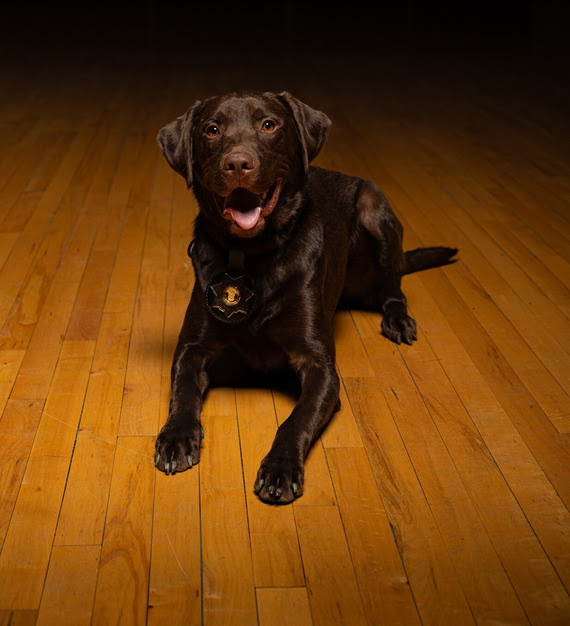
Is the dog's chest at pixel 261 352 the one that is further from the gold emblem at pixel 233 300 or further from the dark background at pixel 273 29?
the dark background at pixel 273 29

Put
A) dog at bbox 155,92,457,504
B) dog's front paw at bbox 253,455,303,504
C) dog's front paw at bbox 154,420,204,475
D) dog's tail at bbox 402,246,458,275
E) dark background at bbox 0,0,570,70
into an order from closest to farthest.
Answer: dog's front paw at bbox 253,455,303,504
dog's front paw at bbox 154,420,204,475
dog at bbox 155,92,457,504
dog's tail at bbox 402,246,458,275
dark background at bbox 0,0,570,70

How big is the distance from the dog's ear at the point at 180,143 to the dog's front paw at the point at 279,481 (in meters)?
0.92

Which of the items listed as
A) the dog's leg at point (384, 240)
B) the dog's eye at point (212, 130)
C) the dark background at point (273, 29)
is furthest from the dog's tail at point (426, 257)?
the dark background at point (273, 29)

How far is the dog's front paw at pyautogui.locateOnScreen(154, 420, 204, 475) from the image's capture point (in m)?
2.74

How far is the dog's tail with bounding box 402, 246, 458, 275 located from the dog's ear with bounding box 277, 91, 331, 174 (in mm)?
1133

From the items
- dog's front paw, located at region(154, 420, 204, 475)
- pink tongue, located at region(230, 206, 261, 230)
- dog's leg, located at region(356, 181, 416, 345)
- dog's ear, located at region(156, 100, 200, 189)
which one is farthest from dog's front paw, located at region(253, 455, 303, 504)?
dog's leg, located at region(356, 181, 416, 345)

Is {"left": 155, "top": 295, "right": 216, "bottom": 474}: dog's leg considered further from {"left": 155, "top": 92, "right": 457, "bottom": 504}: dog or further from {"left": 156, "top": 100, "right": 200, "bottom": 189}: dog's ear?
{"left": 156, "top": 100, "right": 200, "bottom": 189}: dog's ear

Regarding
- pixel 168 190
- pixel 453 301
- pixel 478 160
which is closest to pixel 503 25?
pixel 478 160

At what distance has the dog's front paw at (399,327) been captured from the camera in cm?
362

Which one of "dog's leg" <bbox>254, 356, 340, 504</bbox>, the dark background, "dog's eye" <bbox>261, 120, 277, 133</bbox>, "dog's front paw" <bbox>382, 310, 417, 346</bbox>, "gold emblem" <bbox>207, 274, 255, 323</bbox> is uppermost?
"dog's eye" <bbox>261, 120, 277, 133</bbox>

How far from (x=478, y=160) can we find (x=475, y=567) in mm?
4075

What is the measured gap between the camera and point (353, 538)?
2.46 m

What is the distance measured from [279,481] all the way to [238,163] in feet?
2.81

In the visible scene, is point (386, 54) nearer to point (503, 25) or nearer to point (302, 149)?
point (503, 25)
